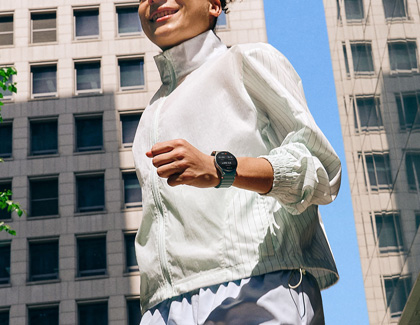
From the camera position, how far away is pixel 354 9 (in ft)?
75.8

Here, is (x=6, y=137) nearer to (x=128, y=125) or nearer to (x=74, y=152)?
(x=74, y=152)

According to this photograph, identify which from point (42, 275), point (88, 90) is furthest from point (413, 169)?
point (88, 90)

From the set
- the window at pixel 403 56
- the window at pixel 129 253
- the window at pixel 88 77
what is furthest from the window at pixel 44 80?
the window at pixel 403 56

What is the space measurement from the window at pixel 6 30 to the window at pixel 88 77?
11.7 feet

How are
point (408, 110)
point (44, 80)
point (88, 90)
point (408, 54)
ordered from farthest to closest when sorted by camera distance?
point (44, 80), point (88, 90), point (408, 110), point (408, 54)

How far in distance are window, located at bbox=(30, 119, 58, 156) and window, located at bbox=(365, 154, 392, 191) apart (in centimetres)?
1793

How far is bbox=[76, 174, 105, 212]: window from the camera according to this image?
115 ft

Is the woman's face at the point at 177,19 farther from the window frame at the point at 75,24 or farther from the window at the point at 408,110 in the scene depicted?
the window frame at the point at 75,24

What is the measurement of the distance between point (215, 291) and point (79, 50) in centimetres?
3658

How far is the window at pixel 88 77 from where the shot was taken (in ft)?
123

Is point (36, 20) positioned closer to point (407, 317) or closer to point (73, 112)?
point (73, 112)

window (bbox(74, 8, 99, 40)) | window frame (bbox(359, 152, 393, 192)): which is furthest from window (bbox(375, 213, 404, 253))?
window (bbox(74, 8, 99, 40))

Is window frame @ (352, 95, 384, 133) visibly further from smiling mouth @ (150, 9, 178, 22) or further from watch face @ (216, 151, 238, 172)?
watch face @ (216, 151, 238, 172)

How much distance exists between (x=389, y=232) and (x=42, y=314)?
716 inches
